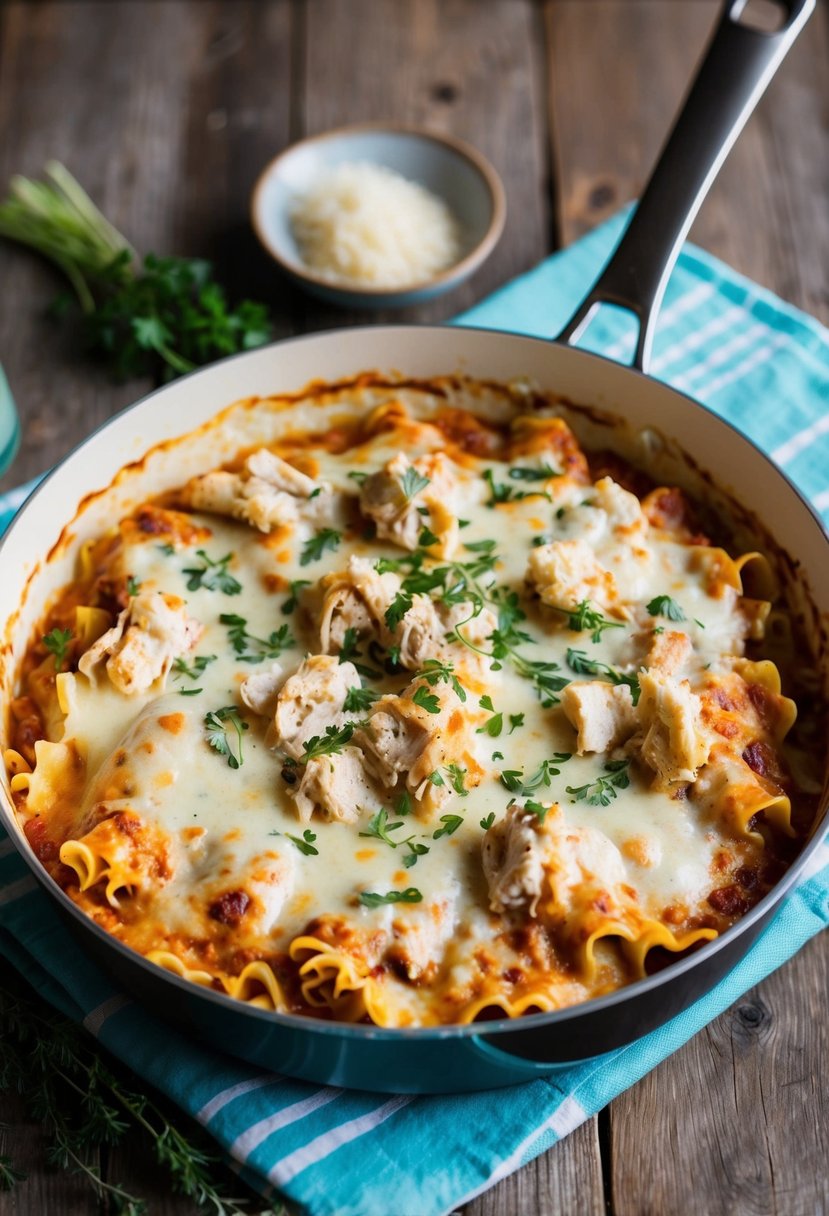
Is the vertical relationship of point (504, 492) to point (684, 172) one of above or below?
below

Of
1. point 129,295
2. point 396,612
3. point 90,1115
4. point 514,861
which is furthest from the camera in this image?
point 129,295

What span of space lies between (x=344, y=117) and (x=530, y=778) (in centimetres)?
420

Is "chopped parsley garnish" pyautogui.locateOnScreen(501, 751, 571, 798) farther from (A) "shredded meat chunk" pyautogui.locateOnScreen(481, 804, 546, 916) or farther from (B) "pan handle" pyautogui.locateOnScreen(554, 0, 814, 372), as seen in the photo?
(B) "pan handle" pyautogui.locateOnScreen(554, 0, 814, 372)

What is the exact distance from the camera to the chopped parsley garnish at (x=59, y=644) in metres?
3.90

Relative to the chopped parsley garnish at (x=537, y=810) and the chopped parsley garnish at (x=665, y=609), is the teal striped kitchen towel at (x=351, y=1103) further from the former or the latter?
the chopped parsley garnish at (x=665, y=609)

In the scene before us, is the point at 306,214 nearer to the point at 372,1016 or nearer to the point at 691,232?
the point at 691,232

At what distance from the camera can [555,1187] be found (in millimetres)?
3266

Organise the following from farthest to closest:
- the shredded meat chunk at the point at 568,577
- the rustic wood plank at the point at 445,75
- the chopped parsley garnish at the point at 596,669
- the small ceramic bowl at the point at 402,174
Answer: the rustic wood plank at the point at 445,75
the small ceramic bowl at the point at 402,174
the shredded meat chunk at the point at 568,577
the chopped parsley garnish at the point at 596,669

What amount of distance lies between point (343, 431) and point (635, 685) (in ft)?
5.22

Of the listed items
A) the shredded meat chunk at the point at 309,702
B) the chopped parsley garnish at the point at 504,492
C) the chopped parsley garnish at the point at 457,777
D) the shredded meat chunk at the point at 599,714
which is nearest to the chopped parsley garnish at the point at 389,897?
the chopped parsley garnish at the point at 457,777

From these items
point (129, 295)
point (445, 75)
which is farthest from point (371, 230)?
point (445, 75)

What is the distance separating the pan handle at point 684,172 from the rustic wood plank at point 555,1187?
7.89 feet

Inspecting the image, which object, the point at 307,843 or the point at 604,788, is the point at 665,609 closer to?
the point at 604,788

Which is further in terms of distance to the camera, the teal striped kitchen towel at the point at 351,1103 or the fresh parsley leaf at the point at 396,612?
the fresh parsley leaf at the point at 396,612
